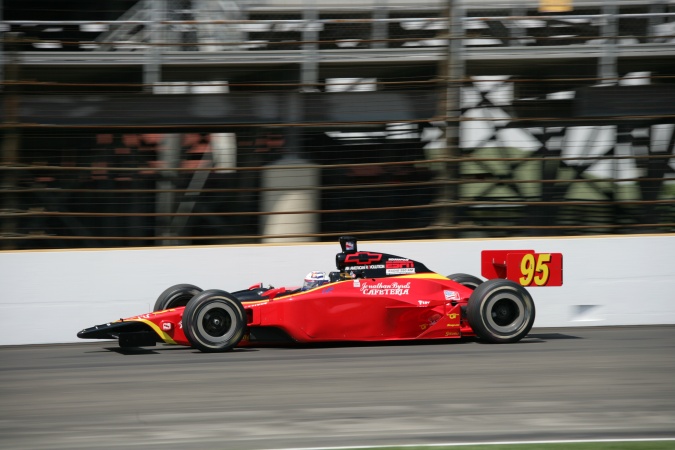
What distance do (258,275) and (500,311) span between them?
277cm

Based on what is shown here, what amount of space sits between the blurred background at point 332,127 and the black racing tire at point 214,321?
2.03 meters

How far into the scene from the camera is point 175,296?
9852mm

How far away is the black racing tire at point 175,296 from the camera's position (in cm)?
980

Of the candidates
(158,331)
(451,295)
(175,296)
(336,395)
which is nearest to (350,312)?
(451,295)

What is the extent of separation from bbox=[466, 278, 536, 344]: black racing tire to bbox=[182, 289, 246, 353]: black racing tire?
2.19 metres

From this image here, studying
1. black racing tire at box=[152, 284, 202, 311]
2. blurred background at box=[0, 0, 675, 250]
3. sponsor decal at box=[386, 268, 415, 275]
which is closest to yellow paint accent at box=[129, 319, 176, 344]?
black racing tire at box=[152, 284, 202, 311]

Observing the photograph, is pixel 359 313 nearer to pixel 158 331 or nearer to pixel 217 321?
pixel 217 321

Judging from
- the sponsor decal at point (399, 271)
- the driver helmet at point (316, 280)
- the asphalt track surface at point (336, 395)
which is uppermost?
the sponsor decal at point (399, 271)

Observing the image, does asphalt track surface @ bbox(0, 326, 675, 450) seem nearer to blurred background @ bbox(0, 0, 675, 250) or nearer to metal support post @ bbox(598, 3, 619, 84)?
blurred background @ bbox(0, 0, 675, 250)

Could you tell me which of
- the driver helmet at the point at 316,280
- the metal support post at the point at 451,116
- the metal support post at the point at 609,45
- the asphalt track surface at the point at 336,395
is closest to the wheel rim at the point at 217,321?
the asphalt track surface at the point at 336,395

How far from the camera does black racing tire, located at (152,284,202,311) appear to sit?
32.2 feet

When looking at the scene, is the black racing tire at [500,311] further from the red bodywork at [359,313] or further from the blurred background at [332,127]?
the blurred background at [332,127]

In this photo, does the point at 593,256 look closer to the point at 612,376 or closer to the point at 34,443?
the point at 612,376

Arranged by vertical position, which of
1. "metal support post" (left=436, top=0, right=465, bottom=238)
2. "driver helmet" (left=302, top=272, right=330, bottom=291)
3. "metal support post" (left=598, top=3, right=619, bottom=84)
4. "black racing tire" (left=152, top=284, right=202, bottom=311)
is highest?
"metal support post" (left=598, top=3, right=619, bottom=84)
